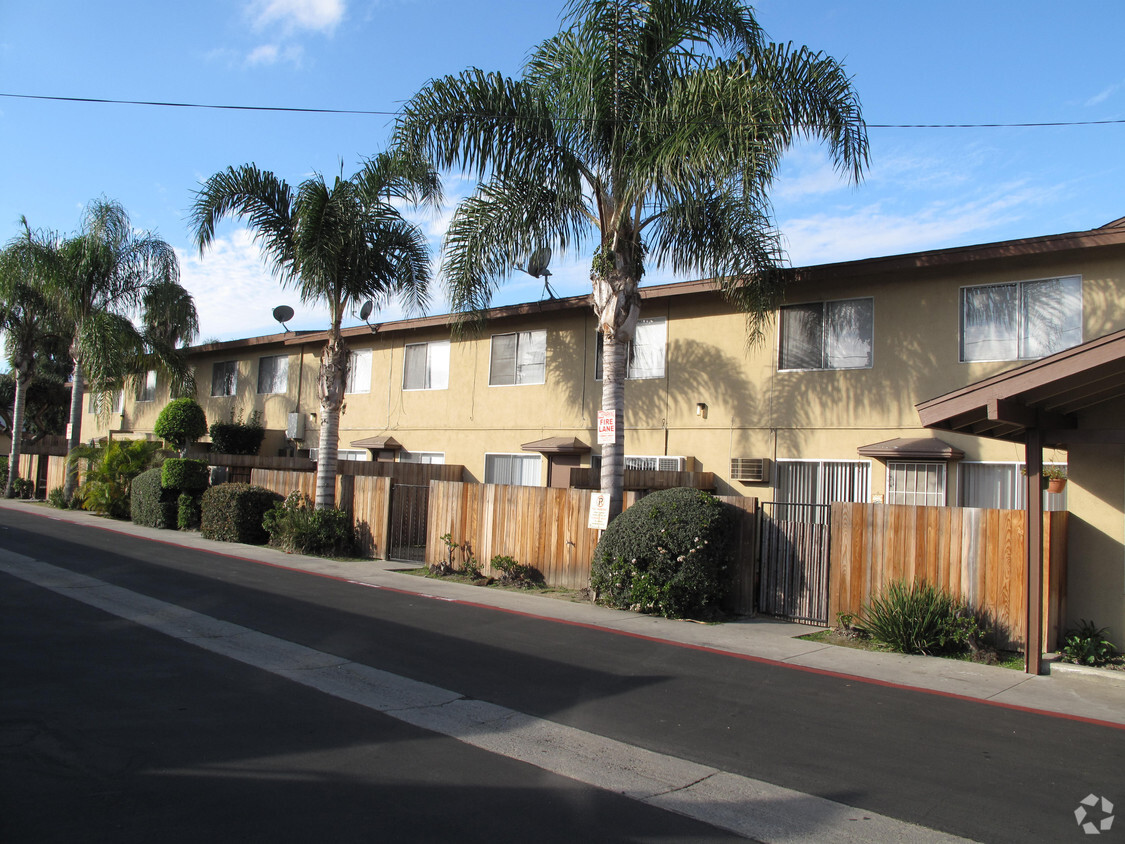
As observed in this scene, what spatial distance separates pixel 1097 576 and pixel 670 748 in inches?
261

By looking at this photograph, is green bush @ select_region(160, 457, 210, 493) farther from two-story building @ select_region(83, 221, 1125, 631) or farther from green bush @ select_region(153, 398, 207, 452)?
two-story building @ select_region(83, 221, 1125, 631)

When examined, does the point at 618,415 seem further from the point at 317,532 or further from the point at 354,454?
the point at 354,454

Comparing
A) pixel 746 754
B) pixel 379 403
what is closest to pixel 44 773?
pixel 746 754

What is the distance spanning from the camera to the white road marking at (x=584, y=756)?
476cm

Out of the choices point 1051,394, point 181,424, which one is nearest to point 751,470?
point 1051,394

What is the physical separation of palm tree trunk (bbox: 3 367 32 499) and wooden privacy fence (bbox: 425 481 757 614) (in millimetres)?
22327

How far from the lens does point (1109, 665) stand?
29.9 feet

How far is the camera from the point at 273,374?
88.4ft

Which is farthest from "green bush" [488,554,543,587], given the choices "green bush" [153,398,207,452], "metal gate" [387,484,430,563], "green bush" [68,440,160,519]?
"green bush" [153,398,207,452]

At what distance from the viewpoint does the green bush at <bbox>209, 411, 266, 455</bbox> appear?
2573 centimetres

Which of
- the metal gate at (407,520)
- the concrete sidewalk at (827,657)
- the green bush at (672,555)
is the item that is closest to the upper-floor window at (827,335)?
the green bush at (672,555)

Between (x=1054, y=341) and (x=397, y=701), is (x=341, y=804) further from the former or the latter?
(x=1054, y=341)

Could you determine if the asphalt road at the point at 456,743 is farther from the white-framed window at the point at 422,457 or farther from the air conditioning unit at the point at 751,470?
the white-framed window at the point at 422,457

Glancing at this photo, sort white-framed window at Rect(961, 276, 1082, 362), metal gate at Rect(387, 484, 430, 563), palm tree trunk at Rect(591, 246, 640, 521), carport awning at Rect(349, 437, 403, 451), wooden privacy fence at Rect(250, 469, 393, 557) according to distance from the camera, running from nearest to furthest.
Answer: white-framed window at Rect(961, 276, 1082, 362) < palm tree trunk at Rect(591, 246, 640, 521) < metal gate at Rect(387, 484, 430, 563) < wooden privacy fence at Rect(250, 469, 393, 557) < carport awning at Rect(349, 437, 403, 451)
